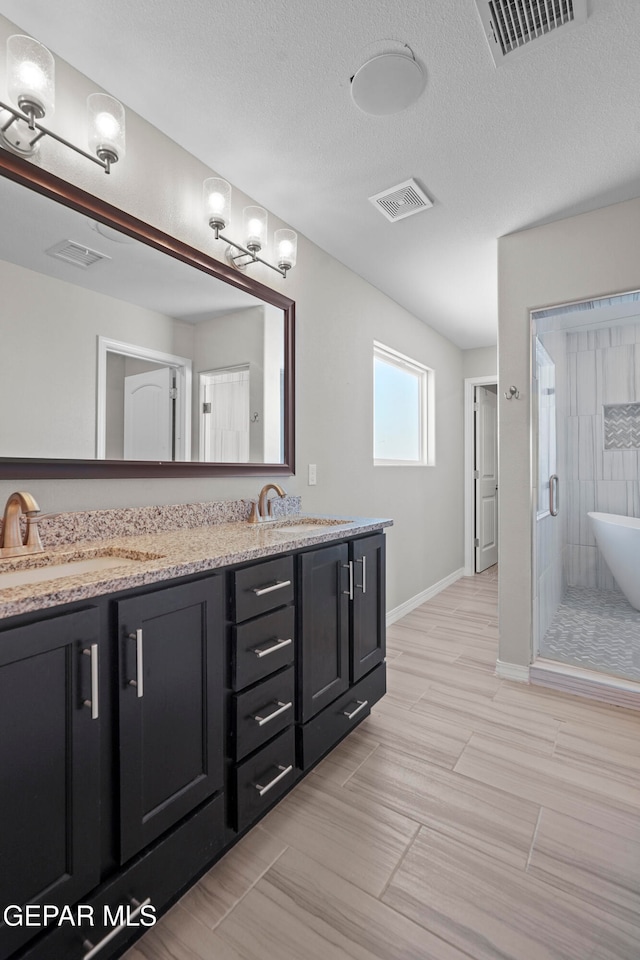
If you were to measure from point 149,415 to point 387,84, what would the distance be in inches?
58.8

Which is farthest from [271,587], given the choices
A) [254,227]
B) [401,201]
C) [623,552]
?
[623,552]

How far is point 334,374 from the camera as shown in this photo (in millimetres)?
2918

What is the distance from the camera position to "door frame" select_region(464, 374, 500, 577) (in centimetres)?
505

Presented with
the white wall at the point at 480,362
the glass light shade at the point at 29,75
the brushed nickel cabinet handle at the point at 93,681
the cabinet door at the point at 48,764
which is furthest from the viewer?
the white wall at the point at 480,362

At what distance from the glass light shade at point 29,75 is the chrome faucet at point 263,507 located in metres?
1.53

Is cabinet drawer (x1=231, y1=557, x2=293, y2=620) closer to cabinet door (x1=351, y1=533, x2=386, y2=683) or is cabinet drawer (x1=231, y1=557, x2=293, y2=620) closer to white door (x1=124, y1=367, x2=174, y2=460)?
cabinet door (x1=351, y1=533, x2=386, y2=683)

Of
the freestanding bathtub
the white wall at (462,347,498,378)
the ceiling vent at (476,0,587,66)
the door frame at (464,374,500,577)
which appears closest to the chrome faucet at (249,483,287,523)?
the ceiling vent at (476,0,587,66)

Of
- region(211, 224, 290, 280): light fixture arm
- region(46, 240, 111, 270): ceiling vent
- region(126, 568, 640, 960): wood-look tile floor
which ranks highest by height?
region(211, 224, 290, 280): light fixture arm

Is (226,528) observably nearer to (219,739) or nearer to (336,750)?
(219,739)

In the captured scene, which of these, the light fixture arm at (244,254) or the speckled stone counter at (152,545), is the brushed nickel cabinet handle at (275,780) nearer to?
the speckled stone counter at (152,545)

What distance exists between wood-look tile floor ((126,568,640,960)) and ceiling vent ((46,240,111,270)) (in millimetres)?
1990

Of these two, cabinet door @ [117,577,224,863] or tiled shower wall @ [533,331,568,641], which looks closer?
cabinet door @ [117,577,224,863]

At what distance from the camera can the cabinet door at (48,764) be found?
2.90 feet
